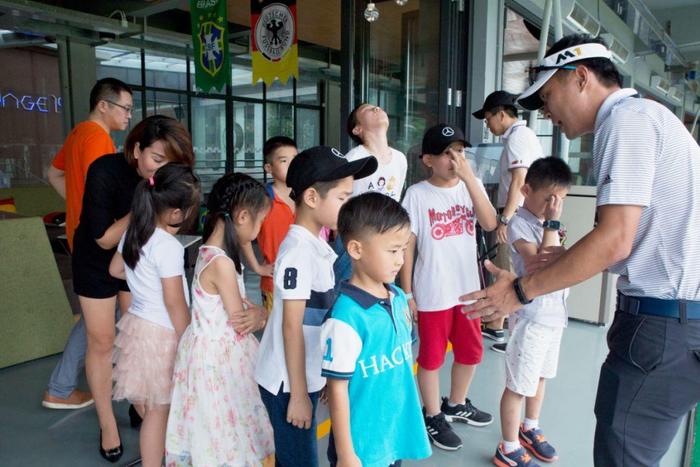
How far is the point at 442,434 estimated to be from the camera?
7.57 ft

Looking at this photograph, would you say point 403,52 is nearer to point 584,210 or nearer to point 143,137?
point 584,210

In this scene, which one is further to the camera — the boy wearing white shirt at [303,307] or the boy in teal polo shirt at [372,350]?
the boy wearing white shirt at [303,307]

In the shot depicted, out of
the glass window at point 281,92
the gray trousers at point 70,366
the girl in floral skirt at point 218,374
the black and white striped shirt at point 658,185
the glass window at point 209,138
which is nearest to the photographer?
the black and white striped shirt at point 658,185

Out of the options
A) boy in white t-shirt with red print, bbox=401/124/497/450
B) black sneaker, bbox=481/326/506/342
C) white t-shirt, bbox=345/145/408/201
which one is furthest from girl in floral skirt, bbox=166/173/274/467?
black sneaker, bbox=481/326/506/342

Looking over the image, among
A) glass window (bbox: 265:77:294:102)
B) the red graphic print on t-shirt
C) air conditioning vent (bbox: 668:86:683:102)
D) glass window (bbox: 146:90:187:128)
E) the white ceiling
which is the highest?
the white ceiling

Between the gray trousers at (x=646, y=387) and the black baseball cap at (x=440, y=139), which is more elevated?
the black baseball cap at (x=440, y=139)

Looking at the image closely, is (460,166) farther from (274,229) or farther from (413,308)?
(274,229)

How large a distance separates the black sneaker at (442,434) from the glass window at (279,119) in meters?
10.0

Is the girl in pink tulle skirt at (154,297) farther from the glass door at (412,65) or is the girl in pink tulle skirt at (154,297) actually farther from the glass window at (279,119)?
the glass window at (279,119)

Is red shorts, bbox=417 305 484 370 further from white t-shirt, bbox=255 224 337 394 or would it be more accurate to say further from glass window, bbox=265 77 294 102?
glass window, bbox=265 77 294 102

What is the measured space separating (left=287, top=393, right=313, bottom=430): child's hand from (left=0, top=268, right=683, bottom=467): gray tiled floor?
258 mm

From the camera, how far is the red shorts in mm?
2289

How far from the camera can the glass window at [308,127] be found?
1221cm

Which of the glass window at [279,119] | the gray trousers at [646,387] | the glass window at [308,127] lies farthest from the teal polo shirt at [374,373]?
the glass window at [308,127]
